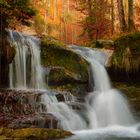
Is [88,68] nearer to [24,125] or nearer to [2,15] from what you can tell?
[2,15]

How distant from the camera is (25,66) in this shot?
15.6 metres

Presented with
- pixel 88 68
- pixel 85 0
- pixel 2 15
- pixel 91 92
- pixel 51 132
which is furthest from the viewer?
pixel 85 0

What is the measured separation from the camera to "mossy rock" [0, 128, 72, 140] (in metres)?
9.52

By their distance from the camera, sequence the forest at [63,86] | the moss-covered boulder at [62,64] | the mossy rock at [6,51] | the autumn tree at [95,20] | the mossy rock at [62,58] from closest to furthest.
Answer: the forest at [63,86], the mossy rock at [6,51], the moss-covered boulder at [62,64], the mossy rock at [62,58], the autumn tree at [95,20]

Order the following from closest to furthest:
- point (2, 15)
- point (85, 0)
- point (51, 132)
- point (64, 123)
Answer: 1. point (51, 132)
2. point (64, 123)
3. point (2, 15)
4. point (85, 0)

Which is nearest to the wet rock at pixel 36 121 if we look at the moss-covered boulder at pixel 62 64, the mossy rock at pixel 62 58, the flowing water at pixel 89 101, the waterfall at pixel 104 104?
the flowing water at pixel 89 101

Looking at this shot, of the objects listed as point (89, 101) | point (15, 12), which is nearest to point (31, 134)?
point (89, 101)

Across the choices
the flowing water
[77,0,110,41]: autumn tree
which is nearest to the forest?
the flowing water

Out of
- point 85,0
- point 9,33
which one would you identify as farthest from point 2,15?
point 85,0

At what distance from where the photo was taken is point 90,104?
13844mm

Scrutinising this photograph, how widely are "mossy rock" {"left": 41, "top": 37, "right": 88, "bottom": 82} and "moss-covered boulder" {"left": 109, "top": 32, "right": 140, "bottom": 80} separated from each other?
4.58ft

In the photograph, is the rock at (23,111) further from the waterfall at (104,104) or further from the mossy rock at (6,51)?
the waterfall at (104,104)

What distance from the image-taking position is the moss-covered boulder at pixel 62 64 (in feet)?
51.5

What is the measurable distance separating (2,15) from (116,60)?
220 inches
